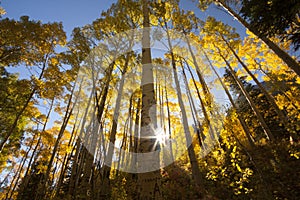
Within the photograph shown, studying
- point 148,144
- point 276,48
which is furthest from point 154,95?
point 276,48

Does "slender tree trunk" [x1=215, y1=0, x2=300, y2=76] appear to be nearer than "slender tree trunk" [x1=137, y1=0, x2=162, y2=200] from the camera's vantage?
No

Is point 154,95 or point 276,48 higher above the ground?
point 276,48

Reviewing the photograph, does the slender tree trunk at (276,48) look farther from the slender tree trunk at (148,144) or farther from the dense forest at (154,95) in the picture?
the slender tree trunk at (148,144)

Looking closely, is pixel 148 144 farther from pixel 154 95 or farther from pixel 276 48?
pixel 276 48

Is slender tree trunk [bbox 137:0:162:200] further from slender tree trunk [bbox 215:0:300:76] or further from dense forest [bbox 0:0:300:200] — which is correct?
slender tree trunk [bbox 215:0:300:76]

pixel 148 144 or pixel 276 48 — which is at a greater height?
pixel 276 48

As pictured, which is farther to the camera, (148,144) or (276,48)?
(276,48)

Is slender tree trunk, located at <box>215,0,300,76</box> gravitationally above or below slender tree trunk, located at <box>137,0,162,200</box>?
above

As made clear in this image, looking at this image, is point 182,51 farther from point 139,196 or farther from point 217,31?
point 139,196

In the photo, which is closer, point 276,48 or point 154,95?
point 154,95

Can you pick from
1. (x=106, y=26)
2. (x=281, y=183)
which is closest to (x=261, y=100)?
(x=281, y=183)

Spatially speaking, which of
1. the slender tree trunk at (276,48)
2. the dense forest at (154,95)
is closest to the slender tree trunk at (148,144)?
the dense forest at (154,95)

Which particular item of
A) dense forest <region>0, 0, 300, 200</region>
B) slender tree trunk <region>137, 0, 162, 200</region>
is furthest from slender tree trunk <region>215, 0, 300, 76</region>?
slender tree trunk <region>137, 0, 162, 200</region>

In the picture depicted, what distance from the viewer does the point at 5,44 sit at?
315 inches
